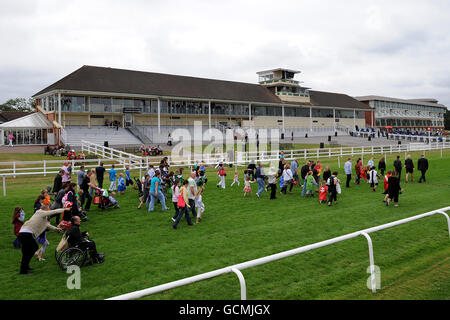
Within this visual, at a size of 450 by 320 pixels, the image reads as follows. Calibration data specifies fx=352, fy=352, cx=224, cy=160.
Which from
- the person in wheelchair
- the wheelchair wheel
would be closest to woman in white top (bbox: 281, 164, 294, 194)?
the person in wheelchair

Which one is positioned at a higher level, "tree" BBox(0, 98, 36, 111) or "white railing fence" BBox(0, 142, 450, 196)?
"tree" BBox(0, 98, 36, 111)

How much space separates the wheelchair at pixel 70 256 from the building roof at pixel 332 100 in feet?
201

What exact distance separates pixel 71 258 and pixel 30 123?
36538 millimetres

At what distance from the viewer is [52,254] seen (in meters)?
8.98

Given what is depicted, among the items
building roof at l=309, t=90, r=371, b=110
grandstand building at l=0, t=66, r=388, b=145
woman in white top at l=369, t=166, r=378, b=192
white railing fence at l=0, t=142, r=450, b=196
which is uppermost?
building roof at l=309, t=90, r=371, b=110

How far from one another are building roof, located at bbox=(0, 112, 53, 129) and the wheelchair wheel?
3542cm

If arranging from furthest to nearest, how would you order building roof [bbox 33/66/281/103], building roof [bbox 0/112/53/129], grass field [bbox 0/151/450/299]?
building roof [bbox 33/66/281/103]
building roof [bbox 0/112/53/129]
grass field [bbox 0/151/450/299]

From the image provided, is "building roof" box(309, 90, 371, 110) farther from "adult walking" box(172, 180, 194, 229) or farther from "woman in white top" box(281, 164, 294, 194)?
"adult walking" box(172, 180, 194, 229)

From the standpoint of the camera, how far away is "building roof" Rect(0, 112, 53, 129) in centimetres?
3738

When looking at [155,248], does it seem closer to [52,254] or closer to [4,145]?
[52,254]

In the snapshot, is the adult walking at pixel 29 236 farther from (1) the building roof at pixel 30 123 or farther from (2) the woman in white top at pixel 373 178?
(1) the building roof at pixel 30 123

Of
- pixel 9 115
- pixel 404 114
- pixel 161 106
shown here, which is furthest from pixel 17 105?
pixel 404 114

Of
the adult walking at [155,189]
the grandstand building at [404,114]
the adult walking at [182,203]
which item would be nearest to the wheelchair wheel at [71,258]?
the adult walking at [182,203]

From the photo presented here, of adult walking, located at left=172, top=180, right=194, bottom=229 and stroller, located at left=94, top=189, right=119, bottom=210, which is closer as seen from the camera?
adult walking, located at left=172, top=180, right=194, bottom=229
